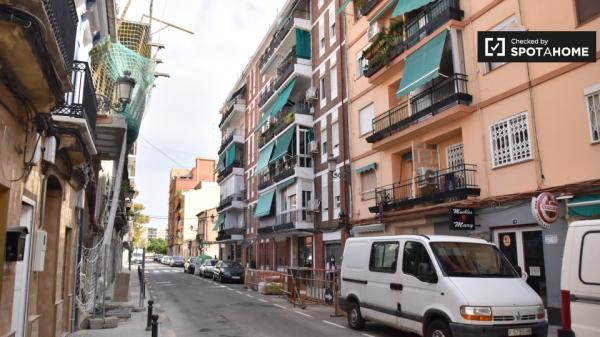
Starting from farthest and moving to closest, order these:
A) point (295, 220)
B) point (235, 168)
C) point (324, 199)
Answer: point (235, 168) < point (295, 220) < point (324, 199)

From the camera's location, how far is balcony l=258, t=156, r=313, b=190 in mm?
28312

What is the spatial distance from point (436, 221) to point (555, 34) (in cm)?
1094

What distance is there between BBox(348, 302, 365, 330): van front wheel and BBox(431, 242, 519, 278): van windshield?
3026 millimetres

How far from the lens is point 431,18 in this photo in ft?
59.0

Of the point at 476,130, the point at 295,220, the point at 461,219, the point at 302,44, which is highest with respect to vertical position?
the point at 302,44

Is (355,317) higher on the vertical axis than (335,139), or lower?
lower

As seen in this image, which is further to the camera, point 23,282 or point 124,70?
point 124,70

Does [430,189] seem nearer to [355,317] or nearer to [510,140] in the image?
[510,140]

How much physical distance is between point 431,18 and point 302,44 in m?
13.2

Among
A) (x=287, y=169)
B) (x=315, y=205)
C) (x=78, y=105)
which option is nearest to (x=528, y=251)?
(x=78, y=105)

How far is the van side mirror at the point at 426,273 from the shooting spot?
29.0ft

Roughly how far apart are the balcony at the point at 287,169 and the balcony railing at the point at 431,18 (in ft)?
36.5

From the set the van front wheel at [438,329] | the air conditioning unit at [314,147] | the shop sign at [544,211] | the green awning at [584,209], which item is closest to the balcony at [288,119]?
the air conditioning unit at [314,147]

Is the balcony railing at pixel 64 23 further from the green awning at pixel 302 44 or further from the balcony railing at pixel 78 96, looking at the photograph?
the green awning at pixel 302 44
